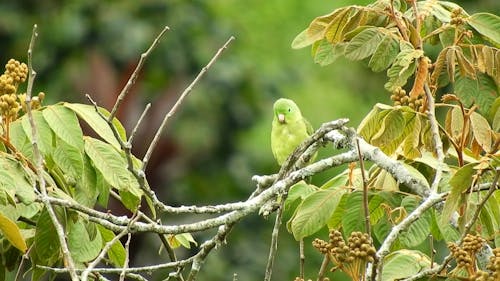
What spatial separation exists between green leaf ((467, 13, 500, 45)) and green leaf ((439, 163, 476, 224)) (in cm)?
64

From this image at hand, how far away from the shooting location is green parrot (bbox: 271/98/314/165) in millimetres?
4465

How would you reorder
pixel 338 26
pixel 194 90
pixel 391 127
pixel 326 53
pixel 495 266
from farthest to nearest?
pixel 194 90 < pixel 326 53 < pixel 338 26 < pixel 391 127 < pixel 495 266

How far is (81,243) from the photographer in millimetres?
2928

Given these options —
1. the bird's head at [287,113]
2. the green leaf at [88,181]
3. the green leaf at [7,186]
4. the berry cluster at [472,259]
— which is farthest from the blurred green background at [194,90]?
the berry cluster at [472,259]

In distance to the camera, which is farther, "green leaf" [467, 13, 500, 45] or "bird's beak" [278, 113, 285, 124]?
"bird's beak" [278, 113, 285, 124]

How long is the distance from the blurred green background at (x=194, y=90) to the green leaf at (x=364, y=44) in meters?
4.77

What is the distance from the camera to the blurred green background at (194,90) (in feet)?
26.0

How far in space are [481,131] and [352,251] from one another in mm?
630

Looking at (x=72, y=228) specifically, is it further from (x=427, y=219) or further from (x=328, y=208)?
(x=427, y=219)

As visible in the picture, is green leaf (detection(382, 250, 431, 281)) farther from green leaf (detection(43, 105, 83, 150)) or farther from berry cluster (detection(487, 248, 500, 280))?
green leaf (detection(43, 105, 83, 150))

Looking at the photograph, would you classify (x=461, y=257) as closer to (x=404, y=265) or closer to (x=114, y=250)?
(x=404, y=265)

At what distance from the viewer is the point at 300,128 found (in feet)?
14.8

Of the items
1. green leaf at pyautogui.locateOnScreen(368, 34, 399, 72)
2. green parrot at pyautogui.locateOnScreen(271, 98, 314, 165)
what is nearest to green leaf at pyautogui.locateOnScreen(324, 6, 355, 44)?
green leaf at pyautogui.locateOnScreen(368, 34, 399, 72)

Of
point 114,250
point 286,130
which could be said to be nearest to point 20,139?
point 114,250
